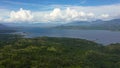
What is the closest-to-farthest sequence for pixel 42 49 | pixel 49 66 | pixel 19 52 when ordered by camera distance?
pixel 49 66 < pixel 19 52 < pixel 42 49

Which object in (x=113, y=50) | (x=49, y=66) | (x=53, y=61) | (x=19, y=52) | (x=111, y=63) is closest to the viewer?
(x=49, y=66)

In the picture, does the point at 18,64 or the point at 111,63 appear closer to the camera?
the point at 18,64

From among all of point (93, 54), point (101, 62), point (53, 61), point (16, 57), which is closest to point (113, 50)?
point (93, 54)

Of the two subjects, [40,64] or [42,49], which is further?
[42,49]

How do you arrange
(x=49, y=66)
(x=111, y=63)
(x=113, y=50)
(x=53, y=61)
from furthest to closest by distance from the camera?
(x=113, y=50), (x=111, y=63), (x=53, y=61), (x=49, y=66)

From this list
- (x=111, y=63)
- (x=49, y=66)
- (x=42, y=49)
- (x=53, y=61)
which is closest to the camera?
(x=49, y=66)

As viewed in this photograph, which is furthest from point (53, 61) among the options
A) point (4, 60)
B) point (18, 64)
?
point (4, 60)

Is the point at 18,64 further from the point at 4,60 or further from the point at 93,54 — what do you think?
the point at 93,54

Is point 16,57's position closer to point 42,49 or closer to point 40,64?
point 40,64
